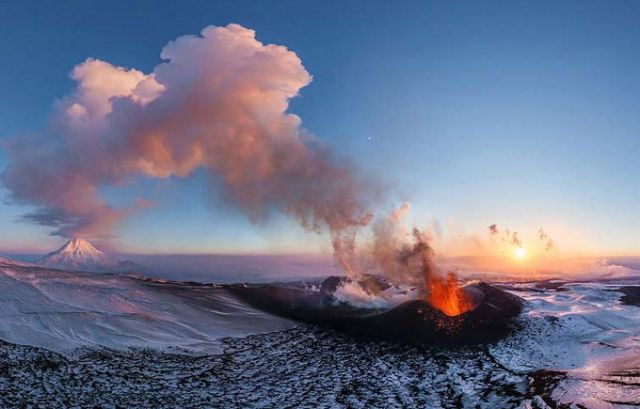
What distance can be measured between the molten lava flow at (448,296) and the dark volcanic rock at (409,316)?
57.6 inches

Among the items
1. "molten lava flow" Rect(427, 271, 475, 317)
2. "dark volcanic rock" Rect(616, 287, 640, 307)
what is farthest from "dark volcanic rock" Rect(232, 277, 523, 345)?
"dark volcanic rock" Rect(616, 287, 640, 307)

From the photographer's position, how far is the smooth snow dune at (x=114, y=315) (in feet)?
117

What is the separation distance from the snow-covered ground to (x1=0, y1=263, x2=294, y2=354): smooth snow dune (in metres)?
0.16

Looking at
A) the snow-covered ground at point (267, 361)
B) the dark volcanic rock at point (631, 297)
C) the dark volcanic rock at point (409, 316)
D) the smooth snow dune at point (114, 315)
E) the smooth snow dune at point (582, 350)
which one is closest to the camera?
the snow-covered ground at point (267, 361)

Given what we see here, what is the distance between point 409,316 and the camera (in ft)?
161

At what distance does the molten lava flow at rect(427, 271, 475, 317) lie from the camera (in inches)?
2111

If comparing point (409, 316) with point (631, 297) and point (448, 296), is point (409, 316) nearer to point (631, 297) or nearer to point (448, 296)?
point (448, 296)

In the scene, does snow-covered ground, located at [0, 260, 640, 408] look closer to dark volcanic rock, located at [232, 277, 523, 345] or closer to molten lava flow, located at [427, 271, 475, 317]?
dark volcanic rock, located at [232, 277, 523, 345]

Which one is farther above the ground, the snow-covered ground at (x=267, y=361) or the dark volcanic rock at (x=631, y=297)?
the snow-covered ground at (x=267, y=361)

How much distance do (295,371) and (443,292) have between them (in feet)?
112

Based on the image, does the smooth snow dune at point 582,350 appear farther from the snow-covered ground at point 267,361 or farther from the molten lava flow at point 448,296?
the molten lava flow at point 448,296

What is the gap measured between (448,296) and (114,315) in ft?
148

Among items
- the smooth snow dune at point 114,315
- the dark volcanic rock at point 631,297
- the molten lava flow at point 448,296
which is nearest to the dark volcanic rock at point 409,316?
the molten lava flow at point 448,296

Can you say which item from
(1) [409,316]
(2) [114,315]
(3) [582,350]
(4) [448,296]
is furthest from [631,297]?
(2) [114,315]
